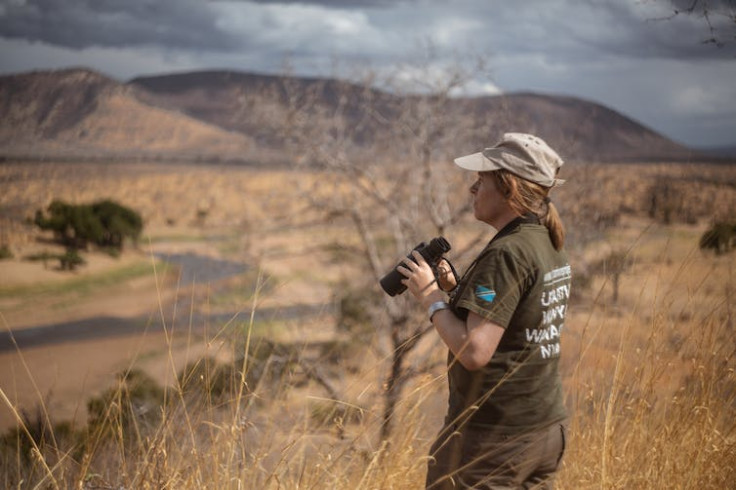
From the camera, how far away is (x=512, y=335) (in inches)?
67.7

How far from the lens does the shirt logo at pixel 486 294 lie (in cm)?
159

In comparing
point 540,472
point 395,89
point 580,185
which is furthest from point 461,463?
point 580,185

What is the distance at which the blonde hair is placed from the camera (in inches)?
68.5

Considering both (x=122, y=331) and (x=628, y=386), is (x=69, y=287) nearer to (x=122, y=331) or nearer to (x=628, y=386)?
(x=122, y=331)

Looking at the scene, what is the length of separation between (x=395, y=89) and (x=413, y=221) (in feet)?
6.94

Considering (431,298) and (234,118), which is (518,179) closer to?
(431,298)

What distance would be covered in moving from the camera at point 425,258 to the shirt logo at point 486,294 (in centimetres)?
28

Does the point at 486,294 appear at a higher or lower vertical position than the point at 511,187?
lower

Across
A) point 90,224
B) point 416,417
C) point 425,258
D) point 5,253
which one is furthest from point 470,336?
point 90,224

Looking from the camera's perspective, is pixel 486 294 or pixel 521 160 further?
pixel 521 160

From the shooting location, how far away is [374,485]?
6.44 ft

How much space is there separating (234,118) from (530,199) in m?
9.92

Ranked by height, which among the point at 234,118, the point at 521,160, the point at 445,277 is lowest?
the point at 445,277

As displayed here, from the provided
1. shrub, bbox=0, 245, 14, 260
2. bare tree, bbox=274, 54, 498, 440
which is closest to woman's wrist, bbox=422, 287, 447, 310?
bare tree, bbox=274, 54, 498, 440
